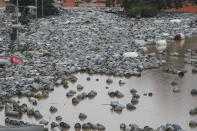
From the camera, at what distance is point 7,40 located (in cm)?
1288

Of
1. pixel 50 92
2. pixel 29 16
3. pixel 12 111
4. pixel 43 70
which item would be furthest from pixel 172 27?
pixel 12 111

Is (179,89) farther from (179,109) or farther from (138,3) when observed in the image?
(138,3)

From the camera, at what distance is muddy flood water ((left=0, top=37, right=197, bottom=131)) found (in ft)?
21.4

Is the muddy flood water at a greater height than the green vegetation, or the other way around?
the green vegetation

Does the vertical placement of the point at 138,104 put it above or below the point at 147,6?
below

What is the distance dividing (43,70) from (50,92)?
4.80 ft

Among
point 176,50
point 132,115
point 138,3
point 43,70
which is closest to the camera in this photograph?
point 132,115

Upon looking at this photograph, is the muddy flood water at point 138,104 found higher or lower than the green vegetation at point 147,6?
lower

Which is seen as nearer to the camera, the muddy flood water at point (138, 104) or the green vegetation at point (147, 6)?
the muddy flood water at point (138, 104)

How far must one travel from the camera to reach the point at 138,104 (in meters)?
7.25

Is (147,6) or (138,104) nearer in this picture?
(138,104)

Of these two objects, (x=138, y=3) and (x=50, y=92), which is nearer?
(x=50, y=92)

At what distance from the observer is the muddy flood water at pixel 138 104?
6508 millimetres

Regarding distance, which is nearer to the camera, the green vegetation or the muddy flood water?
the muddy flood water
